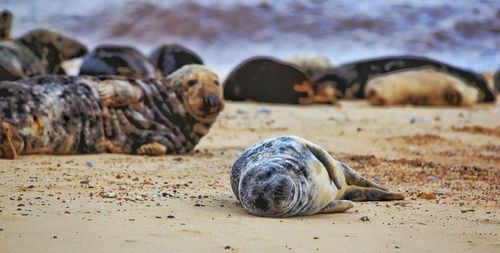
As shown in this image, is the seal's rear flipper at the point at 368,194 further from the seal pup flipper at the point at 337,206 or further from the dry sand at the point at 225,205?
the seal pup flipper at the point at 337,206

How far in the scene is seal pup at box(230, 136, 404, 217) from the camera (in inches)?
193

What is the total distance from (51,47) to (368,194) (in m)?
8.80

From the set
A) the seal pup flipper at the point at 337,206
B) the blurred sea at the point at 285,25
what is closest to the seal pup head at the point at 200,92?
the seal pup flipper at the point at 337,206

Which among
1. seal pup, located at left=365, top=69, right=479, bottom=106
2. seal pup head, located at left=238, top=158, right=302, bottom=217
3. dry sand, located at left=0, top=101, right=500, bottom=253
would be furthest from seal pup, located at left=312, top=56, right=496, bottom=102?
seal pup head, located at left=238, top=158, right=302, bottom=217

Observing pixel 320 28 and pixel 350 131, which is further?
pixel 320 28

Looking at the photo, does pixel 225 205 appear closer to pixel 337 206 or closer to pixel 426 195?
pixel 337 206

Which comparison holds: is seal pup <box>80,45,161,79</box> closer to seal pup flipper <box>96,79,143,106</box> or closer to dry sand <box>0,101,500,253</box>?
dry sand <box>0,101,500,253</box>

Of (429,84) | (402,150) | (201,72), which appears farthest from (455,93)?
(201,72)

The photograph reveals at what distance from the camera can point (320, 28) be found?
80.5 ft

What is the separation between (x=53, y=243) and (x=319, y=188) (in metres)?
1.51

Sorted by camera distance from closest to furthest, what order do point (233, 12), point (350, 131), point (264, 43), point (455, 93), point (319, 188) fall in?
point (319, 188)
point (350, 131)
point (455, 93)
point (264, 43)
point (233, 12)

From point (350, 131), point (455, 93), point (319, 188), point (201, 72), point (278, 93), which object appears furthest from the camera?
point (455, 93)

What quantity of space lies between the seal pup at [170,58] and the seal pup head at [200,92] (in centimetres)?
536

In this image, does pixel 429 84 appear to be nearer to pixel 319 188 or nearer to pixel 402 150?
pixel 402 150
